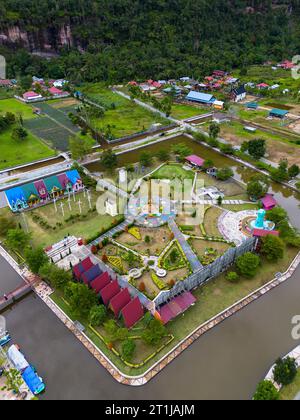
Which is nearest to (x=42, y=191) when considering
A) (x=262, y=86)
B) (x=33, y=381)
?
(x=33, y=381)

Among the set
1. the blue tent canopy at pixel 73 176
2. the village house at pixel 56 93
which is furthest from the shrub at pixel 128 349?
the village house at pixel 56 93

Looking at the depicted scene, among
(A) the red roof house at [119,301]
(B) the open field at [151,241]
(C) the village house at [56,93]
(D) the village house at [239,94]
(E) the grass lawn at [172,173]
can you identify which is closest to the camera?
(A) the red roof house at [119,301]

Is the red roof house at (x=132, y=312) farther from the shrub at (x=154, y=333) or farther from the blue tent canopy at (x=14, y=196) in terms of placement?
the blue tent canopy at (x=14, y=196)

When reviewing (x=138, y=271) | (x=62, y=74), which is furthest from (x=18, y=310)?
(x=62, y=74)

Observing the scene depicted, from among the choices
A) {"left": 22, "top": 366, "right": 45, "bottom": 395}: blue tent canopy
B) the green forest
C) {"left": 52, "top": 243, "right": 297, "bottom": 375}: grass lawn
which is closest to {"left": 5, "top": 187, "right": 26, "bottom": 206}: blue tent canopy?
{"left": 52, "top": 243, "right": 297, "bottom": 375}: grass lawn

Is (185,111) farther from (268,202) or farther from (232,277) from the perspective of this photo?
(232,277)

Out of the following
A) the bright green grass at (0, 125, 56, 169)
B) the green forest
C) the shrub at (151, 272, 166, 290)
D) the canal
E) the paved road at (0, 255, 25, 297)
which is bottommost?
the canal

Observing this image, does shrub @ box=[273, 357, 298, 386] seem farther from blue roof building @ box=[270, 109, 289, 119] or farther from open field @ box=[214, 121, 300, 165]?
blue roof building @ box=[270, 109, 289, 119]
